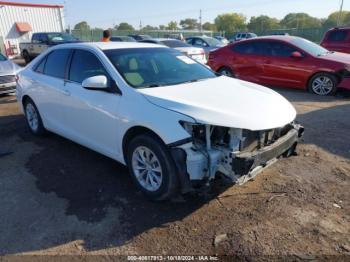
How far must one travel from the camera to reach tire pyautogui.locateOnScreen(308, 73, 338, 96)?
863 centimetres

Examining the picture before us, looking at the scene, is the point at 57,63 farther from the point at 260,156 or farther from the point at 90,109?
the point at 260,156

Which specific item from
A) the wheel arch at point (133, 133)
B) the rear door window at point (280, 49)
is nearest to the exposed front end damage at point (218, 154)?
the wheel arch at point (133, 133)

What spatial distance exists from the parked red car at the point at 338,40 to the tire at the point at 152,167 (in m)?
11.5

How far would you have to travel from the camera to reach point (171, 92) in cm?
365

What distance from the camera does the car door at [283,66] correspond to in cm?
908

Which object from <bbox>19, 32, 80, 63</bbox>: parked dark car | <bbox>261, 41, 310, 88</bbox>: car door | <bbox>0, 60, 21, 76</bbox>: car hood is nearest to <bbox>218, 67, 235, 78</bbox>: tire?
<bbox>261, 41, 310, 88</bbox>: car door

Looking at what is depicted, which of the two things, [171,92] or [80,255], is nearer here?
[80,255]

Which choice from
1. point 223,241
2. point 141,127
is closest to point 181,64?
point 141,127

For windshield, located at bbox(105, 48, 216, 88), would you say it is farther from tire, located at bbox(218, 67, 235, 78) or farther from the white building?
the white building

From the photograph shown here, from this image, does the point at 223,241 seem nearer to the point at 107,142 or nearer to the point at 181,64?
the point at 107,142

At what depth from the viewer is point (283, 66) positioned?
9.39 meters

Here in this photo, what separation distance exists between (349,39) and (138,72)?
443 inches

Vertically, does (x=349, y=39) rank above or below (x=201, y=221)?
above

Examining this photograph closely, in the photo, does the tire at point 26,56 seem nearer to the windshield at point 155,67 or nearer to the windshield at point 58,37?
the windshield at point 58,37
